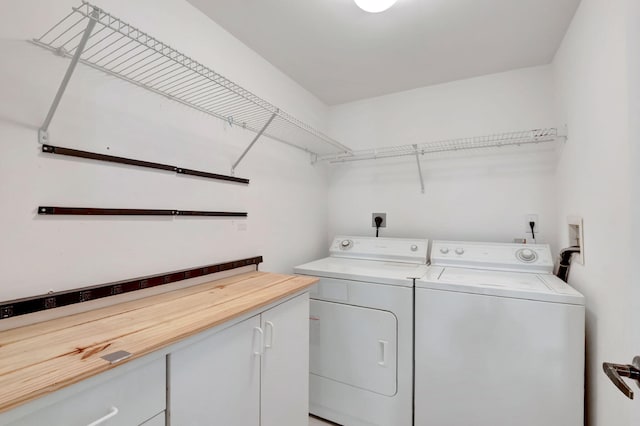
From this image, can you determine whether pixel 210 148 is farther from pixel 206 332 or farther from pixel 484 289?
pixel 484 289

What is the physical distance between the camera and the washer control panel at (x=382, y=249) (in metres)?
2.18

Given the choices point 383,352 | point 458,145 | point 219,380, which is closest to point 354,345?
point 383,352

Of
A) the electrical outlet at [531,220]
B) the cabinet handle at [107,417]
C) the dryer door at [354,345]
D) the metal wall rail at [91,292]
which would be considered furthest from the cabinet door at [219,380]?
the electrical outlet at [531,220]

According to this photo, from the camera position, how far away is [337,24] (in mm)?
1625

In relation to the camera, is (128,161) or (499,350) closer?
(128,161)

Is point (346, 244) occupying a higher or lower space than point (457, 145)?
lower

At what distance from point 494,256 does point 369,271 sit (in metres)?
0.88

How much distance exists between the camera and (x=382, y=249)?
2.29 meters

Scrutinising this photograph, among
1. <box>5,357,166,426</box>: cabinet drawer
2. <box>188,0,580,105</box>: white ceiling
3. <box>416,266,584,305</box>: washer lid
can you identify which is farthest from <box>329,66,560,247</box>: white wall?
<box>5,357,166,426</box>: cabinet drawer

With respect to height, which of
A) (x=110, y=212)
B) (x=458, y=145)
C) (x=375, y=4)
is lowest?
(x=110, y=212)

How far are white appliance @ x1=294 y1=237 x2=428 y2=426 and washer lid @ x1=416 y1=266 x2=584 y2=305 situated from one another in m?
0.14

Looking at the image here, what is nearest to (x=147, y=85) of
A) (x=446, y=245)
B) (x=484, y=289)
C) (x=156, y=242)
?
(x=156, y=242)

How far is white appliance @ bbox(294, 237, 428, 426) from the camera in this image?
5.48 feet

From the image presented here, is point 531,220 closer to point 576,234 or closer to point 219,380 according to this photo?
point 576,234
